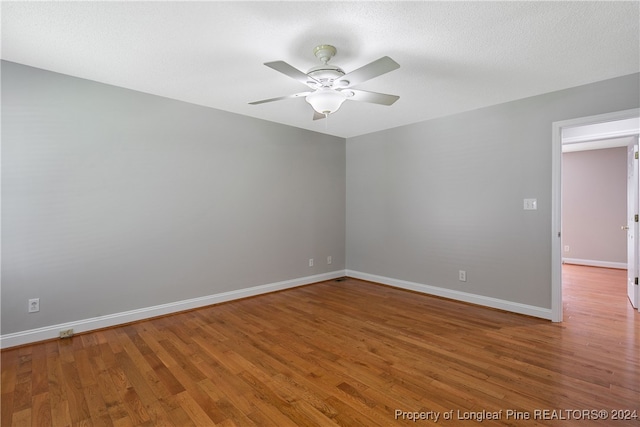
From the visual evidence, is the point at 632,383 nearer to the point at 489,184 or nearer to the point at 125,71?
the point at 489,184

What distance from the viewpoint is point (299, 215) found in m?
4.78

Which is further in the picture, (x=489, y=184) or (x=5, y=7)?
(x=489, y=184)

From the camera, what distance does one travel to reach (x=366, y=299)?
4.08m

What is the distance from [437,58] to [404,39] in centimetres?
45

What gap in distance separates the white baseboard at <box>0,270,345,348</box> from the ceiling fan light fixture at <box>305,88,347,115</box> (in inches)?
106

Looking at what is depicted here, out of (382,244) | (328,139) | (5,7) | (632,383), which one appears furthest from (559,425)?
(328,139)

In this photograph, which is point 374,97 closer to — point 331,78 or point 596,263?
point 331,78

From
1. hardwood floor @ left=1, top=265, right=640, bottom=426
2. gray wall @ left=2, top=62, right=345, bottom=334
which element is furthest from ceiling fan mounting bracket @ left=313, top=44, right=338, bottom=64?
hardwood floor @ left=1, top=265, right=640, bottom=426

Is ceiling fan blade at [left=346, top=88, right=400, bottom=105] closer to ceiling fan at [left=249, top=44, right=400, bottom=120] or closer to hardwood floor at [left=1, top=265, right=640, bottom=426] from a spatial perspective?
ceiling fan at [left=249, top=44, right=400, bottom=120]

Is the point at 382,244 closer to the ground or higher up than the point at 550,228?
closer to the ground

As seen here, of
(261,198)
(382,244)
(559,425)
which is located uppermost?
(261,198)

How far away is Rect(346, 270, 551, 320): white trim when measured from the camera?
337 centimetres

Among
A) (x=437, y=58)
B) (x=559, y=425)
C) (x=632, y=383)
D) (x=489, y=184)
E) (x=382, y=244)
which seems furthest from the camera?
(x=382, y=244)

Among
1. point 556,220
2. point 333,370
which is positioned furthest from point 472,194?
point 333,370
